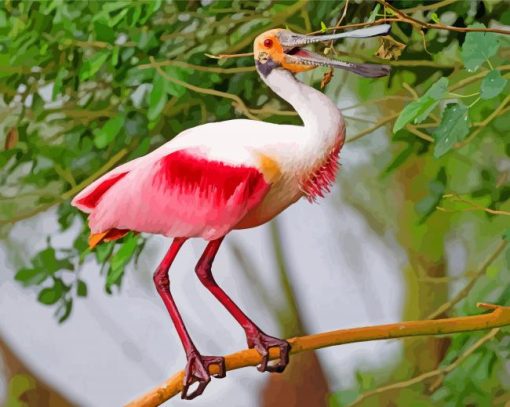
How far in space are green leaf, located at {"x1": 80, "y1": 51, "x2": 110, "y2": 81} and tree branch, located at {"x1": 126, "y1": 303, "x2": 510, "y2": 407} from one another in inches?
22.1

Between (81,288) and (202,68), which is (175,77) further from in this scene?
(81,288)

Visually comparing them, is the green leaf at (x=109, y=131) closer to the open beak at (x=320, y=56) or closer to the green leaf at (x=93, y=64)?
the green leaf at (x=93, y=64)

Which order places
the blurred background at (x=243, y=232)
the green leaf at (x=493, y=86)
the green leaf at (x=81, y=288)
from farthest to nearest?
the green leaf at (x=81, y=288)
the blurred background at (x=243, y=232)
the green leaf at (x=493, y=86)

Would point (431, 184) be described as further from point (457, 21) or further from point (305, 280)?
point (305, 280)

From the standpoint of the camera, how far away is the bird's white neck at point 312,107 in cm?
116

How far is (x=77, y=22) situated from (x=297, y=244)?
22.4 inches

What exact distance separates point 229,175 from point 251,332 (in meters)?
0.19

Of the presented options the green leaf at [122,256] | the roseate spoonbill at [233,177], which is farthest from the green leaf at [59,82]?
the roseate spoonbill at [233,177]

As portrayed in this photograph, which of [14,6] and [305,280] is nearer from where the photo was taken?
[14,6]

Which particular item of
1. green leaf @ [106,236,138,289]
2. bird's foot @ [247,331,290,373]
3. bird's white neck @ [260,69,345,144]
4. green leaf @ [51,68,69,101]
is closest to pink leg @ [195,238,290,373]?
bird's foot @ [247,331,290,373]

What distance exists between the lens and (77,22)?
5.48ft

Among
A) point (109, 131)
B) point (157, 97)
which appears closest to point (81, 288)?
point (109, 131)

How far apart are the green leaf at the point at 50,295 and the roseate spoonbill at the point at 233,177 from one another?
52 cm

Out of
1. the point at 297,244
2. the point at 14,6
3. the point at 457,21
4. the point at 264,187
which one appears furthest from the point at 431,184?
the point at 14,6
